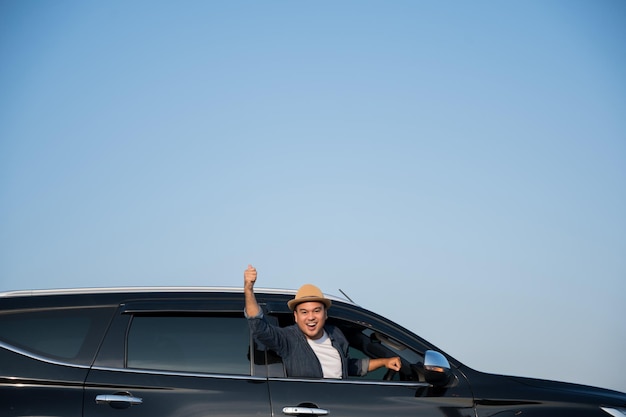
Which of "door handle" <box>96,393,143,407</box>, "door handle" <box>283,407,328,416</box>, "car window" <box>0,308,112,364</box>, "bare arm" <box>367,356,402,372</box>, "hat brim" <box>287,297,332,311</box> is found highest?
"hat brim" <box>287,297,332,311</box>

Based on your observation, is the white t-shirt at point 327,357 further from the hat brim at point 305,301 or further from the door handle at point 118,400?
the door handle at point 118,400

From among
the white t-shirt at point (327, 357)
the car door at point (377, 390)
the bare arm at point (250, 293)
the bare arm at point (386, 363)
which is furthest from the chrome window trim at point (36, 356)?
the bare arm at point (386, 363)

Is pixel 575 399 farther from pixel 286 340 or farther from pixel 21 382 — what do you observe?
pixel 21 382

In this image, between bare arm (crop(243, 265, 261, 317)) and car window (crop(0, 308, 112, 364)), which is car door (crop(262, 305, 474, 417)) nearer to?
bare arm (crop(243, 265, 261, 317))

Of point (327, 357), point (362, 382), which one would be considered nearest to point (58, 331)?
point (327, 357)

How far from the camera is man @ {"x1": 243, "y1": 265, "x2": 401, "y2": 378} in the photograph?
6.61 metres

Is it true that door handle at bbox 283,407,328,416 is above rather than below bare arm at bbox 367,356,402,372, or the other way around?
below

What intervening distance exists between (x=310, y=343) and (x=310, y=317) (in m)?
0.22

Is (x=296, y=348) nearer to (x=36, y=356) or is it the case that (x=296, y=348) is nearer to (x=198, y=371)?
(x=198, y=371)

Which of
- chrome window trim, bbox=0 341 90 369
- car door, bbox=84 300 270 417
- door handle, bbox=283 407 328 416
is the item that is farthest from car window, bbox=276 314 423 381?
chrome window trim, bbox=0 341 90 369

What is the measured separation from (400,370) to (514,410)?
84 cm

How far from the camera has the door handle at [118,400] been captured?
20.6 ft

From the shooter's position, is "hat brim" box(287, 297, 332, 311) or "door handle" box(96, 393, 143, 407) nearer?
"door handle" box(96, 393, 143, 407)

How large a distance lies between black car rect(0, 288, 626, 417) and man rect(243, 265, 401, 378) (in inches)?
4.2
